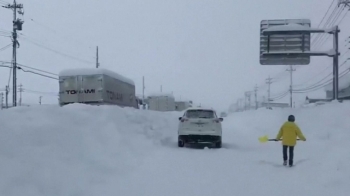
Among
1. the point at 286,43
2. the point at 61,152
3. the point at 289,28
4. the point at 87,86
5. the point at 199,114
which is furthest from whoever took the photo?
the point at 286,43

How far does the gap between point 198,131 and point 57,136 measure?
8.47 metres

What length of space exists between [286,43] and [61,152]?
23.2 m

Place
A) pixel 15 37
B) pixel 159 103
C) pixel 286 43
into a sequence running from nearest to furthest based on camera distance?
pixel 286 43 → pixel 15 37 → pixel 159 103

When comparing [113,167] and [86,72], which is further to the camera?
[86,72]

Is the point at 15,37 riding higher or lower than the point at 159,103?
higher

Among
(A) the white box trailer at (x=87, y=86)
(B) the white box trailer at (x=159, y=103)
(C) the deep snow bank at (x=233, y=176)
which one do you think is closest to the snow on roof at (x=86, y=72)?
(A) the white box trailer at (x=87, y=86)

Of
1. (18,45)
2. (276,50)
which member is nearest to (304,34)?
(276,50)

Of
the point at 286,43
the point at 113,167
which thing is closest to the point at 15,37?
the point at 286,43

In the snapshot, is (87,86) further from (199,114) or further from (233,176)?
(233,176)

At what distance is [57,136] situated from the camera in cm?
896

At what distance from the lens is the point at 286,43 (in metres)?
28.3

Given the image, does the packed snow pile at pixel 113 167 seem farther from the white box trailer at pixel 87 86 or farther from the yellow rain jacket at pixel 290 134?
the white box trailer at pixel 87 86

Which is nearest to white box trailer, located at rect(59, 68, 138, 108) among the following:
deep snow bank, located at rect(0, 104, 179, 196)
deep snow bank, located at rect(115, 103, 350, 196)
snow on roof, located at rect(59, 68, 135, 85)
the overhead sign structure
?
snow on roof, located at rect(59, 68, 135, 85)

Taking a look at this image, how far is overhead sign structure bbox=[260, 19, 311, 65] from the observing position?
2809cm
